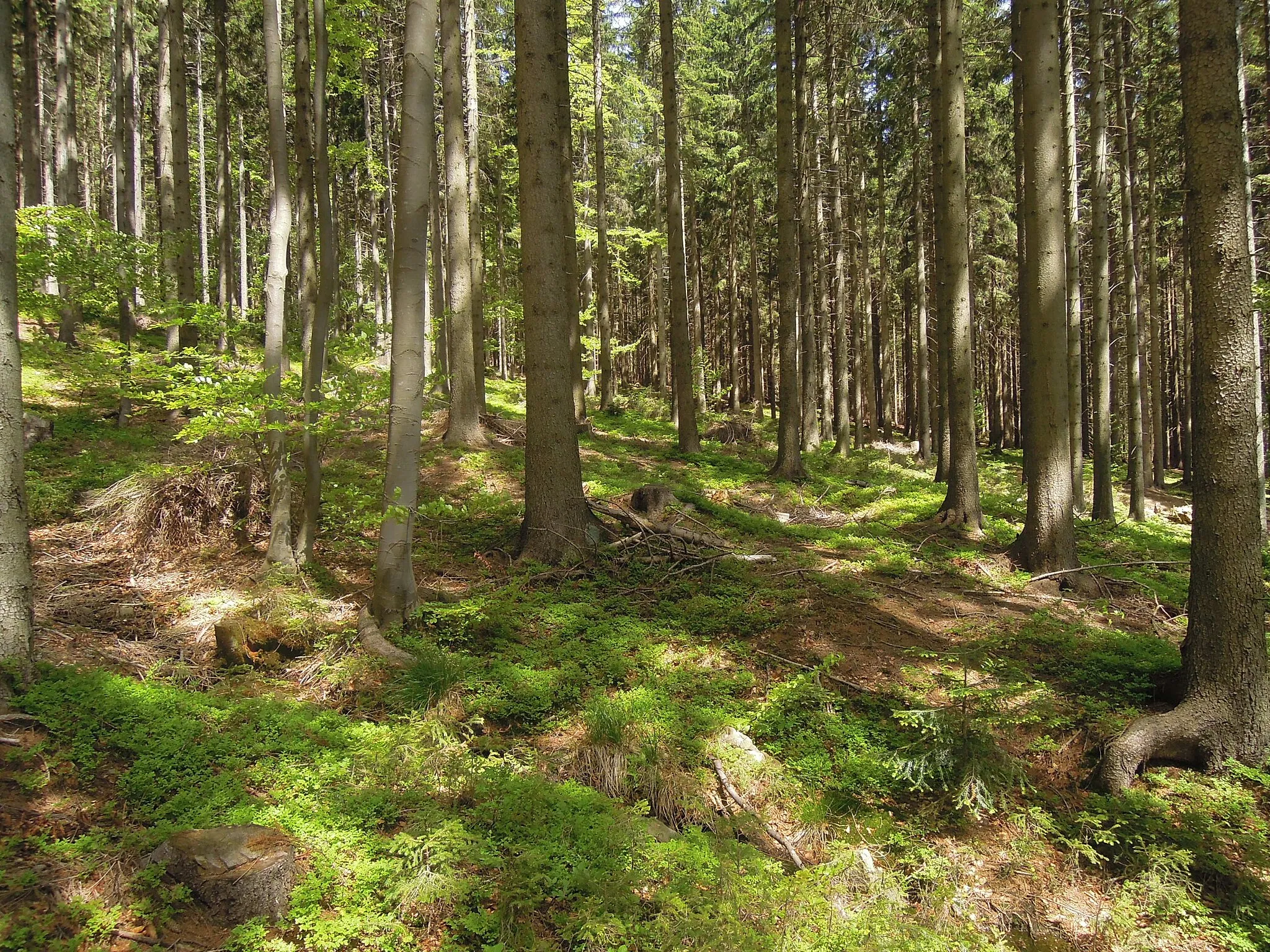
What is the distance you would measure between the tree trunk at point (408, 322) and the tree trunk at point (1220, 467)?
18.9 ft

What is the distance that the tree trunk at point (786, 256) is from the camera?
42.0ft

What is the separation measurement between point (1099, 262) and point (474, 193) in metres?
13.2

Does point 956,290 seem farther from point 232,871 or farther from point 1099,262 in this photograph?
point 232,871

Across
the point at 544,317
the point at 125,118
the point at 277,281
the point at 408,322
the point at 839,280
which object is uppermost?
the point at 125,118

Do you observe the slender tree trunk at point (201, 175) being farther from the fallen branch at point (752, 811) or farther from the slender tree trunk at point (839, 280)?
the fallen branch at point (752, 811)

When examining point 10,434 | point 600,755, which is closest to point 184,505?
point 10,434

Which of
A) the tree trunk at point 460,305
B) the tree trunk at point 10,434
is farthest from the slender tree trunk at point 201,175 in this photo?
the tree trunk at point 10,434

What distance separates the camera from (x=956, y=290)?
1095cm

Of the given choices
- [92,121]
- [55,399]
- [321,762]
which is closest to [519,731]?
[321,762]

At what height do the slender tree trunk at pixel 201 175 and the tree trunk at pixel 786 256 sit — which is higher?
the slender tree trunk at pixel 201 175

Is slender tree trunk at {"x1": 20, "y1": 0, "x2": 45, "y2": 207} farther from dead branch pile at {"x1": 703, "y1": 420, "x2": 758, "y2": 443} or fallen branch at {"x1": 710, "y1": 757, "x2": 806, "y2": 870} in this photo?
fallen branch at {"x1": 710, "y1": 757, "x2": 806, "y2": 870}

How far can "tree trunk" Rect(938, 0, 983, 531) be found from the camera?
1001cm

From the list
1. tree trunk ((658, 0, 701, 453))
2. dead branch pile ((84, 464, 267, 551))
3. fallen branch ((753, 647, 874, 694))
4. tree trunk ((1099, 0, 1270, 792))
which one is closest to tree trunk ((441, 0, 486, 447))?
dead branch pile ((84, 464, 267, 551))

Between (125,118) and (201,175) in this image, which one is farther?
(201,175)
